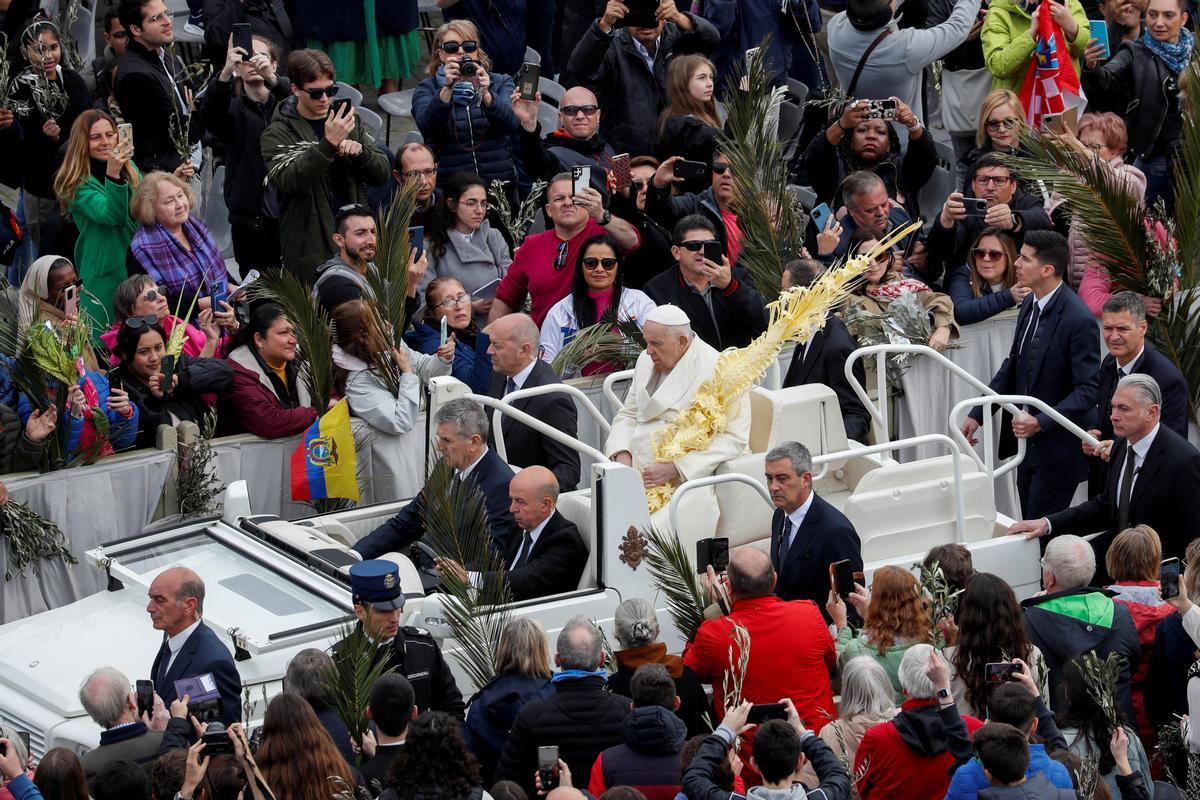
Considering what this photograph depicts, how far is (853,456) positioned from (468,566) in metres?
2.31

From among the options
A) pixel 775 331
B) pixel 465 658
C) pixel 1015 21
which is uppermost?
pixel 1015 21

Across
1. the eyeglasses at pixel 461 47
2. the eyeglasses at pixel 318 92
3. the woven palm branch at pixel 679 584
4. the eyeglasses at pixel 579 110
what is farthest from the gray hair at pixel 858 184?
the woven palm branch at pixel 679 584

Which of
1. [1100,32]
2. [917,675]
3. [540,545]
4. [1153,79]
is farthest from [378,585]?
[1100,32]

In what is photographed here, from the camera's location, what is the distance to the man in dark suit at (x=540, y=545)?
9.67 metres

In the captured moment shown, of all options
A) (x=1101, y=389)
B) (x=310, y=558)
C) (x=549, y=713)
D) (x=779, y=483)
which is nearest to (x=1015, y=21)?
(x=1101, y=389)

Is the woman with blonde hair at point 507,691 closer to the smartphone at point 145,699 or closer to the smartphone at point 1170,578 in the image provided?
the smartphone at point 145,699

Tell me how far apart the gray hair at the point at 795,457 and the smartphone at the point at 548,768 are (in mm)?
2643

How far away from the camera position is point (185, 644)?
8688mm

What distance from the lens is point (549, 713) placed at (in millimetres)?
7836

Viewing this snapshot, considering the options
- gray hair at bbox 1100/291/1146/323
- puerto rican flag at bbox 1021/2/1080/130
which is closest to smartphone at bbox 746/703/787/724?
gray hair at bbox 1100/291/1146/323

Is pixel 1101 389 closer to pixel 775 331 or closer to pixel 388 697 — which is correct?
pixel 775 331

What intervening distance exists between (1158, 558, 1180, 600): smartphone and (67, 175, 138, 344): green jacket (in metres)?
6.64

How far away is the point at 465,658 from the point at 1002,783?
10.1 ft

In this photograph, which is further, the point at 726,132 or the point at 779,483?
the point at 726,132
